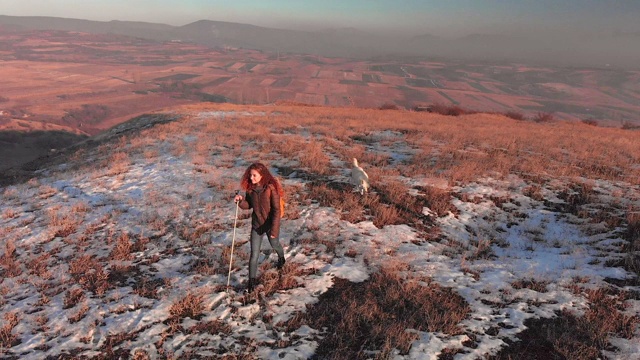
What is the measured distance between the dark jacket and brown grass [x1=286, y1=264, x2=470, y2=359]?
1.55 metres

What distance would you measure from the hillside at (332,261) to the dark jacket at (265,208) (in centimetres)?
113

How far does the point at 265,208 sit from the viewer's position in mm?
5723

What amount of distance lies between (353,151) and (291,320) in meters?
10.3

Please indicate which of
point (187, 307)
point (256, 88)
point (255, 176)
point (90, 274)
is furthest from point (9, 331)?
point (256, 88)

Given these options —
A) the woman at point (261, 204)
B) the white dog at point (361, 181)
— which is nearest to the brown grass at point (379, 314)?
the woman at point (261, 204)

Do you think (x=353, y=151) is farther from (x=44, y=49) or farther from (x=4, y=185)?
(x=44, y=49)

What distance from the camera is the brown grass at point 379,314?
4.76 meters

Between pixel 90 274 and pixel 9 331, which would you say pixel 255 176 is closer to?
pixel 90 274

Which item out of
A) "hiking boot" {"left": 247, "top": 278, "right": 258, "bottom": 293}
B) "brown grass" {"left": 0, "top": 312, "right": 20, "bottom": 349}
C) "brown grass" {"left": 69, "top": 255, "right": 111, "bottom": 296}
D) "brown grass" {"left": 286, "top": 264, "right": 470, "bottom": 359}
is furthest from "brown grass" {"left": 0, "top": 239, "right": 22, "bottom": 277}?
"brown grass" {"left": 286, "top": 264, "right": 470, "bottom": 359}

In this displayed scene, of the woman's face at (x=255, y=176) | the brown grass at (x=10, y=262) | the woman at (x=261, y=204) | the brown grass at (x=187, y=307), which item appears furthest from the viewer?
the brown grass at (x=10, y=262)

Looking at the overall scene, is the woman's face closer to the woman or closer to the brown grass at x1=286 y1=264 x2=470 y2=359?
the woman

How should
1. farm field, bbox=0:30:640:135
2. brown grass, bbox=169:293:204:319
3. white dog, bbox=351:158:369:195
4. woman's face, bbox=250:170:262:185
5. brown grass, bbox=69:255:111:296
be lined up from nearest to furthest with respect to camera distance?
brown grass, bbox=169:293:204:319
woman's face, bbox=250:170:262:185
brown grass, bbox=69:255:111:296
white dog, bbox=351:158:369:195
farm field, bbox=0:30:640:135

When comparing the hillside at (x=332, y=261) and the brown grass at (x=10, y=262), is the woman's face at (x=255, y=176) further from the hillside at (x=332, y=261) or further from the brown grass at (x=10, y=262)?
the brown grass at (x=10, y=262)

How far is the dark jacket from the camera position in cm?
567
